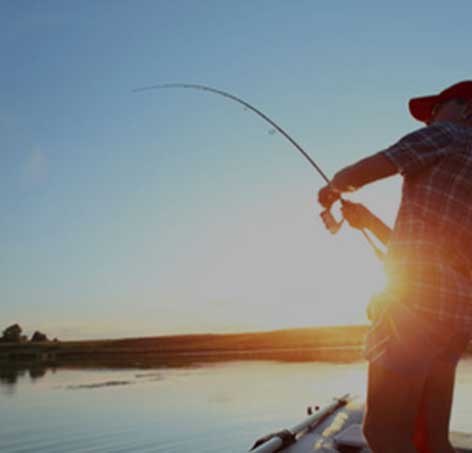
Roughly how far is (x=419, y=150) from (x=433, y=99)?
Result: 494mm

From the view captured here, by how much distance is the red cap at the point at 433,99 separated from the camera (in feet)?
8.32

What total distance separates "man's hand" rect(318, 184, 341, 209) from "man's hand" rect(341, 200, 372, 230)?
0.36 meters

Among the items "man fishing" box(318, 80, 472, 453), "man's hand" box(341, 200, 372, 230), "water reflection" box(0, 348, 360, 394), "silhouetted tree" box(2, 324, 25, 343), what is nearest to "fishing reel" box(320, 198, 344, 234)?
"man's hand" box(341, 200, 372, 230)

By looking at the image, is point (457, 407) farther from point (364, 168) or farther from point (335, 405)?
point (364, 168)

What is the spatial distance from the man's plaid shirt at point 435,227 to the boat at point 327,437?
3287mm

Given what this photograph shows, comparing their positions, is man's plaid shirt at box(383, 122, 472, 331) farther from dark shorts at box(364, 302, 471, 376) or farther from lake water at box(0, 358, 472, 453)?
lake water at box(0, 358, 472, 453)

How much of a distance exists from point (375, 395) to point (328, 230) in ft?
3.46

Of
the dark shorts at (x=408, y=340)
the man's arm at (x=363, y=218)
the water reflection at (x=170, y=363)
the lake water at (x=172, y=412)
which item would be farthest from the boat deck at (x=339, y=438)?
the water reflection at (x=170, y=363)

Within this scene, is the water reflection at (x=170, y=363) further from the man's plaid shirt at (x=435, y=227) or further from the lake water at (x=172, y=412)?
the man's plaid shirt at (x=435, y=227)

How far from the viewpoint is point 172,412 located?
71.4ft

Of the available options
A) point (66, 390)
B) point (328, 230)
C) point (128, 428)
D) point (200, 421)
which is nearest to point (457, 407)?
point (200, 421)

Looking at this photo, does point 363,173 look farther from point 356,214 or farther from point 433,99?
point 356,214

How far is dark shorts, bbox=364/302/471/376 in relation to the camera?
2.21 meters

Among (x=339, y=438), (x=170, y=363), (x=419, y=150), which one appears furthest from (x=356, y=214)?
(x=170, y=363)
